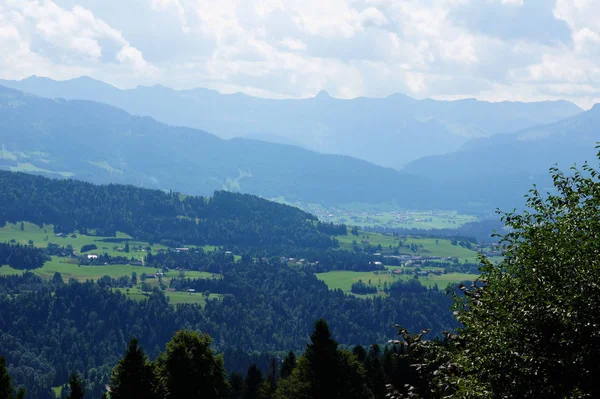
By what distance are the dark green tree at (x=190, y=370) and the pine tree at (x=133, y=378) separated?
13.4 feet

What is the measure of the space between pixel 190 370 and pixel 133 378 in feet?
23.2

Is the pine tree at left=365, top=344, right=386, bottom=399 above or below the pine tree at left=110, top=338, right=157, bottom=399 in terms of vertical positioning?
below

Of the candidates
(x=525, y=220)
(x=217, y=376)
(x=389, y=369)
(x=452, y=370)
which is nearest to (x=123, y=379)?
(x=217, y=376)

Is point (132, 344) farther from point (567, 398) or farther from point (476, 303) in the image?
point (567, 398)

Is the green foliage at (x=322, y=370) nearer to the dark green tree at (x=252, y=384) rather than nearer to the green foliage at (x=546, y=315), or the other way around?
the green foliage at (x=546, y=315)

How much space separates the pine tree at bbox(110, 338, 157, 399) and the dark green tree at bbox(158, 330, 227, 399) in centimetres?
409

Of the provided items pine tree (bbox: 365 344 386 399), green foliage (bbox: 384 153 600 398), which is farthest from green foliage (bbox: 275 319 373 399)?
green foliage (bbox: 384 153 600 398)

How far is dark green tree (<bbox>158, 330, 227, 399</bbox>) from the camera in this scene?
57.8 meters

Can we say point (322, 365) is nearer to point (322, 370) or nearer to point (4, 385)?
point (322, 370)

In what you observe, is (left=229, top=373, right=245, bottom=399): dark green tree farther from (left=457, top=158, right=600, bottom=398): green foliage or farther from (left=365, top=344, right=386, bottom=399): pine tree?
(left=457, top=158, right=600, bottom=398): green foliage

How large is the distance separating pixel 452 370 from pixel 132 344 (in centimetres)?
2671

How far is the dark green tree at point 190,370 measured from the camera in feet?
190

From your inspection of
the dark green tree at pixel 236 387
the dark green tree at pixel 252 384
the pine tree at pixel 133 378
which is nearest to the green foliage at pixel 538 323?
the pine tree at pixel 133 378

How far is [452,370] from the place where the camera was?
33.8 m
